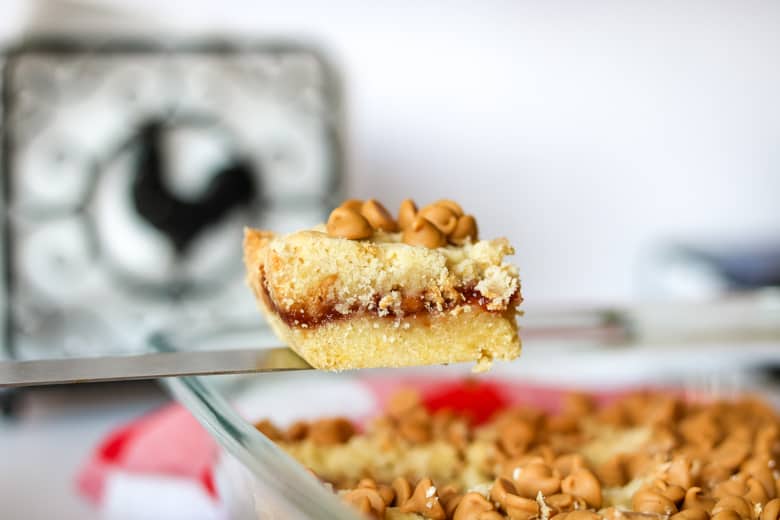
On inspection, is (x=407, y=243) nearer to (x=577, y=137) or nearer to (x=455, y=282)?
(x=455, y=282)

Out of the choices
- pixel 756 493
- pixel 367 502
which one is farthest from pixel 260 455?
pixel 756 493

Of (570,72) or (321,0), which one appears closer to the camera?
(321,0)

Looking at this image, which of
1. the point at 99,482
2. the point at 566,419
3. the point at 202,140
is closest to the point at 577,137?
the point at 202,140

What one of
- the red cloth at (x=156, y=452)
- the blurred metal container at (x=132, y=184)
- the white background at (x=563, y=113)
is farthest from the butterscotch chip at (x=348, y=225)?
the white background at (x=563, y=113)

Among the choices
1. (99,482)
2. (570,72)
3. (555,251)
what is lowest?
(99,482)

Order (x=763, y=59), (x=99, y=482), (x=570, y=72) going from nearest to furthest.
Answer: (x=99, y=482) < (x=570, y=72) < (x=763, y=59)

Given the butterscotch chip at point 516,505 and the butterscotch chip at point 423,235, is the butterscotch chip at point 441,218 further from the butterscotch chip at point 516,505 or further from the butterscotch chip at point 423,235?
the butterscotch chip at point 516,505

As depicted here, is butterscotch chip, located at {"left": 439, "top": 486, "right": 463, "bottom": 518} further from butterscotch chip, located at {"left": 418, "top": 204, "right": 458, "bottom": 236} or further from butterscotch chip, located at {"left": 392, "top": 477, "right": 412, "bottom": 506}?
butterscotch chip, located at {"left": 418, "top": 204, "right": 458, "bottom": 236}

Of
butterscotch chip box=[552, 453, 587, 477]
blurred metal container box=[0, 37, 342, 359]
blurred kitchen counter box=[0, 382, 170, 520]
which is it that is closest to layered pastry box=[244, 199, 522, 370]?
butterscotch chip box=[552, 453, 587, 477]
